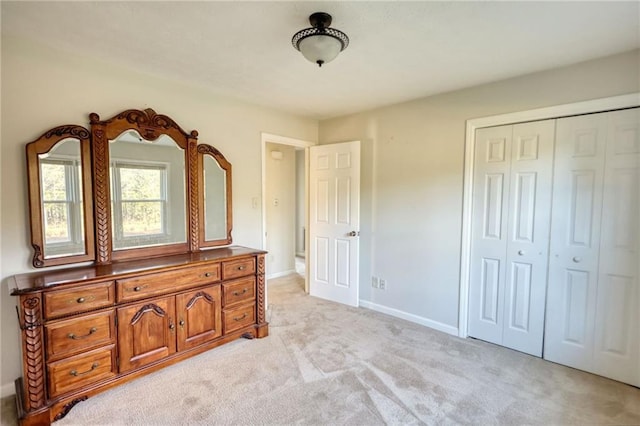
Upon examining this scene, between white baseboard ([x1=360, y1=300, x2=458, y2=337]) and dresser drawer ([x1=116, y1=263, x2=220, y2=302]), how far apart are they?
1.90 m

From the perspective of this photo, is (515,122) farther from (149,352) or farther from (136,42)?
(149,352)

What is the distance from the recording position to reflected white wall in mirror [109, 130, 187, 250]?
246 centimetres

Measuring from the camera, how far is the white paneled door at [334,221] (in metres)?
3.73

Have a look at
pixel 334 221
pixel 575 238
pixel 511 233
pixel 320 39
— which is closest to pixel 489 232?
pixel 511 233

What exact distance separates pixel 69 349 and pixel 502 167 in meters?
3.48

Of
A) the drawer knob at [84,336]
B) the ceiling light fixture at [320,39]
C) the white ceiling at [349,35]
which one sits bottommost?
the drawer knob at [84,336]

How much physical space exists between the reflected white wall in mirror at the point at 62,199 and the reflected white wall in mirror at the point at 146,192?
0.72 feet

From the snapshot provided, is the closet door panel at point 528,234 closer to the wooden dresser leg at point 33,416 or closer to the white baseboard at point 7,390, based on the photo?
the wooden dresser leg at point 33,416

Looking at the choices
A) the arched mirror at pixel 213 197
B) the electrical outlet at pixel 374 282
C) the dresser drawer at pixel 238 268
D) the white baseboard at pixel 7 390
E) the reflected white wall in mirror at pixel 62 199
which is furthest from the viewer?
the electrical outlet at pixel 374 282

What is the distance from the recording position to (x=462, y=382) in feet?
7.31

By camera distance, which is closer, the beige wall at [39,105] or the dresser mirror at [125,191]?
the beige wall at [39,105]

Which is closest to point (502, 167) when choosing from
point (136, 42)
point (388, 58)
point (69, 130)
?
point (388, 58)

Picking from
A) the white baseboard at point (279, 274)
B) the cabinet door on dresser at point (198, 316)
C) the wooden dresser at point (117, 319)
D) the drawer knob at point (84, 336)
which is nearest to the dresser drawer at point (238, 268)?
the wooden dresser at point (117, 319)

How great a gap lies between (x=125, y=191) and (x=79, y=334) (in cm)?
109
